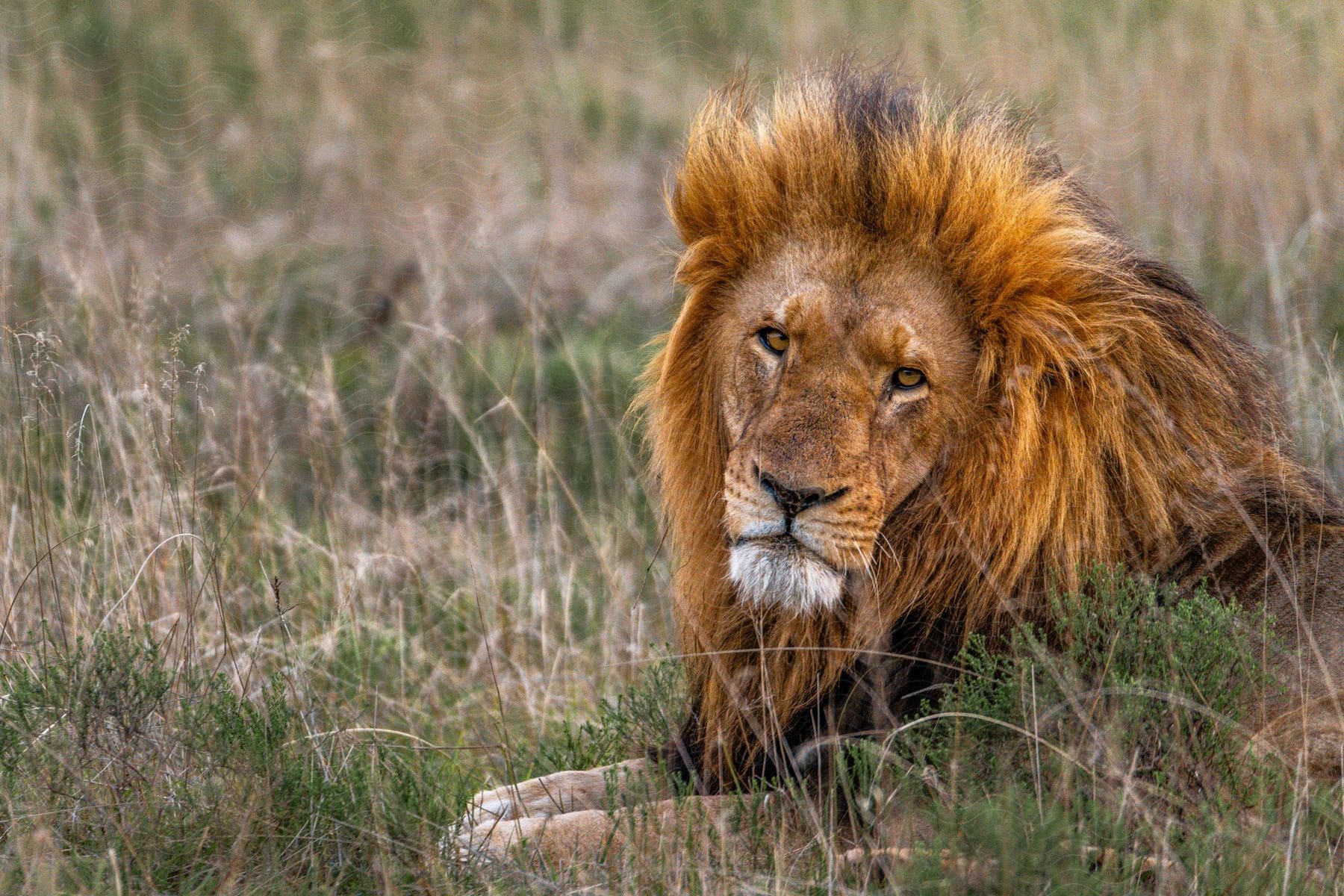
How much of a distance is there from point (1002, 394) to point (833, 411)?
0.40m

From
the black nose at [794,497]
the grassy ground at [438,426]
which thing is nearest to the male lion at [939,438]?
the black nose at [794,497]

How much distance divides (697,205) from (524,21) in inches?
361

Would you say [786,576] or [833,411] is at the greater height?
[833,411]

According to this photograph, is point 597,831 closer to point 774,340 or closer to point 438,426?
point 774,340

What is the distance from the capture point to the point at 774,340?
3.56 m

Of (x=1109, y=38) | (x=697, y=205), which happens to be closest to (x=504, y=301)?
(x=1109, y=38)

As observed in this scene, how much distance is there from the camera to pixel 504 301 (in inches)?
344

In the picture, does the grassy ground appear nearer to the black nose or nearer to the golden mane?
the golden mane

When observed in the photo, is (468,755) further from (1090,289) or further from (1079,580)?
(1090,289)

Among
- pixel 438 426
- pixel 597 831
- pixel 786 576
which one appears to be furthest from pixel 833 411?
pixel 438 426

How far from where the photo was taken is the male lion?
334 cm

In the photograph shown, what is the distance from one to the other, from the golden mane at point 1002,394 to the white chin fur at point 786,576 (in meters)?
0.17

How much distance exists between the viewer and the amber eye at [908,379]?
11.3 feet

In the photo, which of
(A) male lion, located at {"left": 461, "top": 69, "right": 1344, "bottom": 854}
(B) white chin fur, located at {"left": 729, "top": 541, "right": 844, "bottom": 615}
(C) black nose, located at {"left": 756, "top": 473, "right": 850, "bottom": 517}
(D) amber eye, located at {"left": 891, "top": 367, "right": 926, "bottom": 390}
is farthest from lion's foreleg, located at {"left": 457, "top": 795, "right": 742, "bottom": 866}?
(D) amber eye, located at {"left": 891, "top": 367, "right": 926, "bottom": 390}
